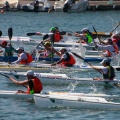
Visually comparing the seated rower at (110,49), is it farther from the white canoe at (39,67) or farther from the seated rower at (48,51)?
the white canoe at (39,67)

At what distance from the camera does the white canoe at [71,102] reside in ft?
98.3

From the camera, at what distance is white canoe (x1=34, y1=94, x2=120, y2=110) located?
30.0m

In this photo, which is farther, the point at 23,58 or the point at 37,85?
the point at 23,58

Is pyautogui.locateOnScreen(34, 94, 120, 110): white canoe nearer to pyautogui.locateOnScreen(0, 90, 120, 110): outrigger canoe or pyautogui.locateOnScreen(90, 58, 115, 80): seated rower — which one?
pyautogui.locateOnScreen(0, 90, 120, 110): outrigger canoe

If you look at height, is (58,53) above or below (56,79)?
above

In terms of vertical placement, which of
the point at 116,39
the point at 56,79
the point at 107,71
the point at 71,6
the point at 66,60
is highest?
the point at 107,71

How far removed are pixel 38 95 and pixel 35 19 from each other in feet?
160

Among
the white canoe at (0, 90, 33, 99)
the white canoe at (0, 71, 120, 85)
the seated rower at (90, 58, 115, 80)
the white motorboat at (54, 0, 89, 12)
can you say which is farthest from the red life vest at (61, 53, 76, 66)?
the white motorboat at (54, 0, 89, 12)

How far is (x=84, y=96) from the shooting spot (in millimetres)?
31484

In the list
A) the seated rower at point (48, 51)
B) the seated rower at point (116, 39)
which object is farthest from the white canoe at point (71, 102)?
the seated rower at point (116, 39)

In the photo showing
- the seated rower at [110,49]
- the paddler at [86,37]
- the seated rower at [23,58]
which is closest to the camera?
the seated rower at [23,58]

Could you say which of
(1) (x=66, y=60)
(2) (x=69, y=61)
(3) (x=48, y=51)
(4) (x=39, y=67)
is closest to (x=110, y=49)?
(3) (x=48, y=51)

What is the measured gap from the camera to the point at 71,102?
30328mm

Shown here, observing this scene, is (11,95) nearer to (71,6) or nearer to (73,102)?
(73,102)
